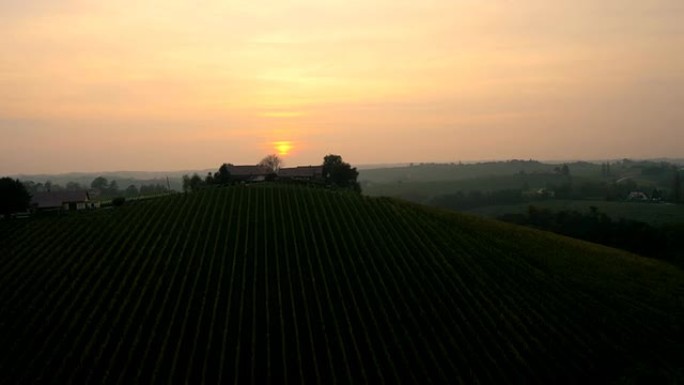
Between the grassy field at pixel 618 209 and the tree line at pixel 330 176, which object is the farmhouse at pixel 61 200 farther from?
the grassy field at pixel 618 209

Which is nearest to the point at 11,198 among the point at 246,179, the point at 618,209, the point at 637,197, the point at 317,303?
the point at 317,303

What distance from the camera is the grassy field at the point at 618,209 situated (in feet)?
338

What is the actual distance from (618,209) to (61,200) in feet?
327

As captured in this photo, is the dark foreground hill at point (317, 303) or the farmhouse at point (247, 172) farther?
the farmhouse at point (247, 172)

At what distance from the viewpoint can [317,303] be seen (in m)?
36.5

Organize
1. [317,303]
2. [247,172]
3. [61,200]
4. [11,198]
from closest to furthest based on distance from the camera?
[317,303], [11,198], [61,200], [247,172]

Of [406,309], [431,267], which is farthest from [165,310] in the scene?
[431,267]

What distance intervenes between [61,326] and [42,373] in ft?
15.6

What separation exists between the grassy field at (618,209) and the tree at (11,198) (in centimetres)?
8089

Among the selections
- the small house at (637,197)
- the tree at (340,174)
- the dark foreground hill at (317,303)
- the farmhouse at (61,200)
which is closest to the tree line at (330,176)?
the tree at (340,174)

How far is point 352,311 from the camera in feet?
117

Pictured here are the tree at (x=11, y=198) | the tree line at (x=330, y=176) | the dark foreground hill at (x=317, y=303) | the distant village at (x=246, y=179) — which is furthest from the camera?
the tree line at (x=330, y=176)

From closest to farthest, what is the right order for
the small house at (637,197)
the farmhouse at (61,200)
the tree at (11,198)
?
the tree at (11,198), the farmhouse at (61,200), the small house at (637,197)

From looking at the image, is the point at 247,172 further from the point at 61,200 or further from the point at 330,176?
the point at 61,200
